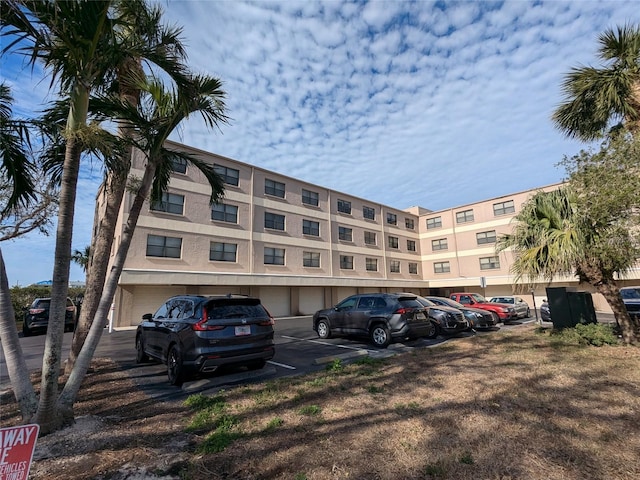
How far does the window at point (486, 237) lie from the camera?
3413 cm

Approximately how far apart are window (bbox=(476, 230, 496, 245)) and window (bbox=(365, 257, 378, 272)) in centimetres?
1128

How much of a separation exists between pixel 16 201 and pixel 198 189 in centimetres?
1810

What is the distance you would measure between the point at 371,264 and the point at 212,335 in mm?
29132

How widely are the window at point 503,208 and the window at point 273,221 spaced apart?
22.7m

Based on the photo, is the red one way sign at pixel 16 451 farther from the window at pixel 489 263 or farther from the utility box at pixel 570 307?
the window at pixel 489 263

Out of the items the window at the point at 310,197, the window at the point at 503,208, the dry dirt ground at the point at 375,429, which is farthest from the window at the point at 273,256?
the window at the point at 503,208

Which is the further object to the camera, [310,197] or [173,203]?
[310,197]

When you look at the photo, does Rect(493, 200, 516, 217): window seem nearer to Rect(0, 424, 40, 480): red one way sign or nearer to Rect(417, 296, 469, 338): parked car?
Rect(417, 296, 469, 338): parked car

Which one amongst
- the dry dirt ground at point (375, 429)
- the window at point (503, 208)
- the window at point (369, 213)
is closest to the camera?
the dry dirt ground at point (375, 429)

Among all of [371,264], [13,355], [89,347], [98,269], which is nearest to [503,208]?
[371,264]

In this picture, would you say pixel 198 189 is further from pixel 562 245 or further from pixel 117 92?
pixel 562 245

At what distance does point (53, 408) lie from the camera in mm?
Result: 4262

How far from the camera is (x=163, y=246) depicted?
69.1ft

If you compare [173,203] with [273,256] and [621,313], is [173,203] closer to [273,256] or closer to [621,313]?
[273,256]
